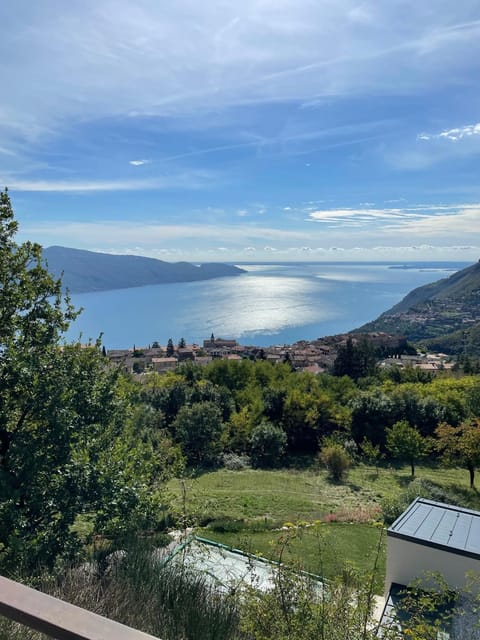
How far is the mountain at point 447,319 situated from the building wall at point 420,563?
64.3 metres

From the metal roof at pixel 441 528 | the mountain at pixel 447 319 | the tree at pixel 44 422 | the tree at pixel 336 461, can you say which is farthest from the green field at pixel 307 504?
the mountain at pixel 447 319

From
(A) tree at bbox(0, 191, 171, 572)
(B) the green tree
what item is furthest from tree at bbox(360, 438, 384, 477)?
(A) tree at bbox(0, 191, 171, 572)

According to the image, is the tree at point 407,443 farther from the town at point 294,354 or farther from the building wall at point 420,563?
the town at point 294,354

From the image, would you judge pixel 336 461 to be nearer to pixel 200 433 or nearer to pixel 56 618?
pixel 200 433

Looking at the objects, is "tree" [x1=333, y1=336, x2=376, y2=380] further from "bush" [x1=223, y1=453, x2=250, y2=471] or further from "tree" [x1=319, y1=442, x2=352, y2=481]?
"tree" [x1=319, y1=442, x2=352, y2=481]

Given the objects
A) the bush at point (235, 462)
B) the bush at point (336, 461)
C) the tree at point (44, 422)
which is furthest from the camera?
the bush at point (235, 462)

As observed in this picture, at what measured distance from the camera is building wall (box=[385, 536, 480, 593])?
557 cm

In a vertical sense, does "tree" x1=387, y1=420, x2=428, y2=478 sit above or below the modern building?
below

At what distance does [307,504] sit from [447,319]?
86741mm

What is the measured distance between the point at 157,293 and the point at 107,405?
150 metres

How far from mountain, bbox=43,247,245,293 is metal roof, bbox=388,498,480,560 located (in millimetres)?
137181

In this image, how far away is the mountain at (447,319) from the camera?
69062mm

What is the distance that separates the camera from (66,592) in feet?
8.79

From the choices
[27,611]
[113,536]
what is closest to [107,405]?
[113,536]
